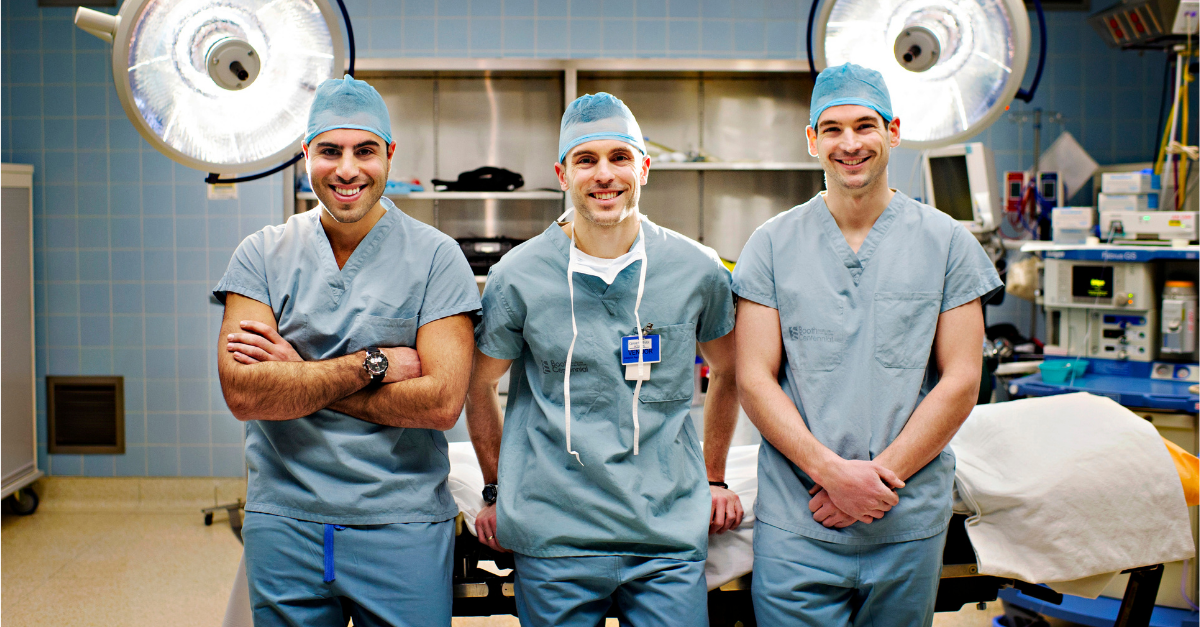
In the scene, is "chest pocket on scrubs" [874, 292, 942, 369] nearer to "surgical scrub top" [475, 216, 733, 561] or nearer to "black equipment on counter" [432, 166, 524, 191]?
"surgical scrub top" [475, 216, 733, 561]

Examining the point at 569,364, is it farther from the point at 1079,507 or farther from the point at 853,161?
the point at 1079,507

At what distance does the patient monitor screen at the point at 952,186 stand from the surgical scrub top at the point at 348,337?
119 inches

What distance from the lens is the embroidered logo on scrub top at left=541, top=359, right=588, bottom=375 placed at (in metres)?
1.61

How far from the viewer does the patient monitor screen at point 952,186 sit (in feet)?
12.8

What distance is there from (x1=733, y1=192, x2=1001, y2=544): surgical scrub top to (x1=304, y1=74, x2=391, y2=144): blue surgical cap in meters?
0.83

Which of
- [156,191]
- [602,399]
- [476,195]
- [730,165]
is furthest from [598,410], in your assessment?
[156,191]

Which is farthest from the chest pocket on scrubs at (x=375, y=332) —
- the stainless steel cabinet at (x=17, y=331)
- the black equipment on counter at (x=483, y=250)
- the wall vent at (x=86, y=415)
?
the wall vent at (x=86, y=415)

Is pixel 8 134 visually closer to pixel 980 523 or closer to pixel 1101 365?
pixel 980 523

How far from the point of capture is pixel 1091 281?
322 centimetres

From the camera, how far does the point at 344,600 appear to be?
5.37 ft

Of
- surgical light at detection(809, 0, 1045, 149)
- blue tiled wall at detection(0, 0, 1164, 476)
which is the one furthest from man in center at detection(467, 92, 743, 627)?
blue tiled wall at detection(0, 0, 1164, 476)

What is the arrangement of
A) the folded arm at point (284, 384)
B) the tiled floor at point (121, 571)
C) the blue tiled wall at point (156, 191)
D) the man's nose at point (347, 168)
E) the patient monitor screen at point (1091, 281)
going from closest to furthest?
the folded arm at point (284, 384)
the man's nose at point (347, 168)
the tiled floor at point (121, 571)
the patient monitor screen at point (1091, 281)
the blue tiled wall at point (156, 191)

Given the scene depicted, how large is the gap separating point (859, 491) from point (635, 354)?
1.62ft

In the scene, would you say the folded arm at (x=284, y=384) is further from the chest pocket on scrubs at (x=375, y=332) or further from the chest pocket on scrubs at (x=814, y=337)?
the chest pocket on scrubs at (x=814, y=337)
